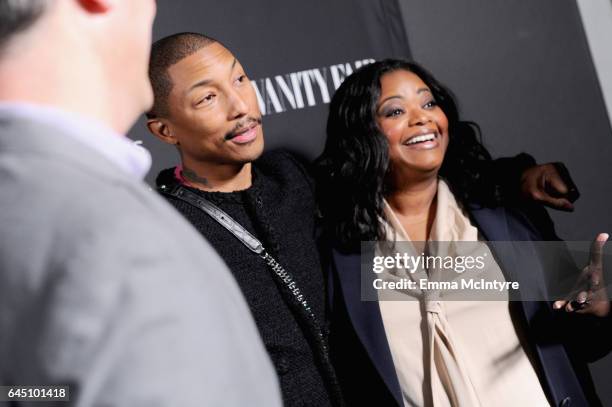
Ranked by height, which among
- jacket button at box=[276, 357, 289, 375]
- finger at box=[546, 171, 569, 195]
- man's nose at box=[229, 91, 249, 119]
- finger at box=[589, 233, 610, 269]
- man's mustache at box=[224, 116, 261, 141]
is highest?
man's nose at box=[229, 91, 249, 119]

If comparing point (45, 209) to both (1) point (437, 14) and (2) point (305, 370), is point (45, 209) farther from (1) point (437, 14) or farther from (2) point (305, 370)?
(1) point (437, 14)

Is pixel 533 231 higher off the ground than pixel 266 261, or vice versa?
pixel 266 261

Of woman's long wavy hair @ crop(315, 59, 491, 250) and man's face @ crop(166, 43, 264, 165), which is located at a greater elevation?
man's face @ crop(166, 43, 264, 165)

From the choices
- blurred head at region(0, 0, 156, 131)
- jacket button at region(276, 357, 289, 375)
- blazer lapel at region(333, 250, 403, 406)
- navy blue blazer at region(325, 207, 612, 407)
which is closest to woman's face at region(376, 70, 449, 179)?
navy blue blazer at region(325, 207, 612, 407)

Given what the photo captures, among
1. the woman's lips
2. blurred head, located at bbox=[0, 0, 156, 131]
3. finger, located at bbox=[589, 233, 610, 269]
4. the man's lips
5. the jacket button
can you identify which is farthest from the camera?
the woman's lips

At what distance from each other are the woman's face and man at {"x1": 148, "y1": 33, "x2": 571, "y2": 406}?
300 millimetres

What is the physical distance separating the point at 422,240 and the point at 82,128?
1565mm

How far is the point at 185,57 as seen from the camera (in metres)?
1.99

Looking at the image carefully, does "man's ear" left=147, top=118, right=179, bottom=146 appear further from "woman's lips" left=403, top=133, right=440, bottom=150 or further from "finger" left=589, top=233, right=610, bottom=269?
"finger" left=589, top=233, right=610, bottom=269

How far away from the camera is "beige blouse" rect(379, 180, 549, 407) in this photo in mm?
1847

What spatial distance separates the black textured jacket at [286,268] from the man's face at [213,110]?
0.12m

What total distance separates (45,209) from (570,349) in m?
1.71

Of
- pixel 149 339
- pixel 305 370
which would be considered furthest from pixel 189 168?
pixel 149 339

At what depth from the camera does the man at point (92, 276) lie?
0.58 m
